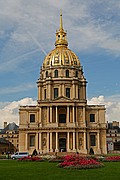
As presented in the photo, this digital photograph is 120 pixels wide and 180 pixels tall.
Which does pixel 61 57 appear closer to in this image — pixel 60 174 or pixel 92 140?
pixel 92 140

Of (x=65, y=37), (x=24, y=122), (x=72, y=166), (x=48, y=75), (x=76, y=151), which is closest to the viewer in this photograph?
(x=72, y=166)

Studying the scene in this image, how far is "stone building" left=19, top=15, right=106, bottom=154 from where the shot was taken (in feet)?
266

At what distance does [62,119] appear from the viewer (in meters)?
84.3

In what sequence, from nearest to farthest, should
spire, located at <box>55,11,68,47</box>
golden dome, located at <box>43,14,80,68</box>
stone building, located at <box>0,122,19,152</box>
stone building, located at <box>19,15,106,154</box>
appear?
stone building, located at <box>19,15,106,154</box>, golden dome, located at <box>43,14,80,68</box>, spire, located at <box>55,11,68,47</box>, stone building, located at <box>0,122,19,152</box>

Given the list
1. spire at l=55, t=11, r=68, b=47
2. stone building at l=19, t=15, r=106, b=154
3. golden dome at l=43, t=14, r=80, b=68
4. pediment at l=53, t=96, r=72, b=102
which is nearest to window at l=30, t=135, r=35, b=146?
stone building at l=19, t=15, r=106, b=154

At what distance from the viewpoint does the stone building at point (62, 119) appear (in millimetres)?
80938

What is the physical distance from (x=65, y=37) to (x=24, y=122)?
29.2m

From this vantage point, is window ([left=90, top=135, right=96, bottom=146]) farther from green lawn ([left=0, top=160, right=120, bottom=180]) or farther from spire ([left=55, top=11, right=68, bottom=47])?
green lawn ([left=0, top=160, right=120, bottom=180])

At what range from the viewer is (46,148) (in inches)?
3179

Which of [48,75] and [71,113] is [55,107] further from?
[48,75]

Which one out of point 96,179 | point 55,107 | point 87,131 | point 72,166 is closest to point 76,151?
point 87,131

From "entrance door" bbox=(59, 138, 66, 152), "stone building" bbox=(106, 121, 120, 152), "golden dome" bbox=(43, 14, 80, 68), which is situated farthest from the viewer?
"stone building" bbox=(106, 121, 120, 152)

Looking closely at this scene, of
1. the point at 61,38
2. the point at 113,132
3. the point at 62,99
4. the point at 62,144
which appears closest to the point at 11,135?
the point at 113,132

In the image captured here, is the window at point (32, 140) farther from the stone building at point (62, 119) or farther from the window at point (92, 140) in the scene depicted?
the window at point (92, 140)
